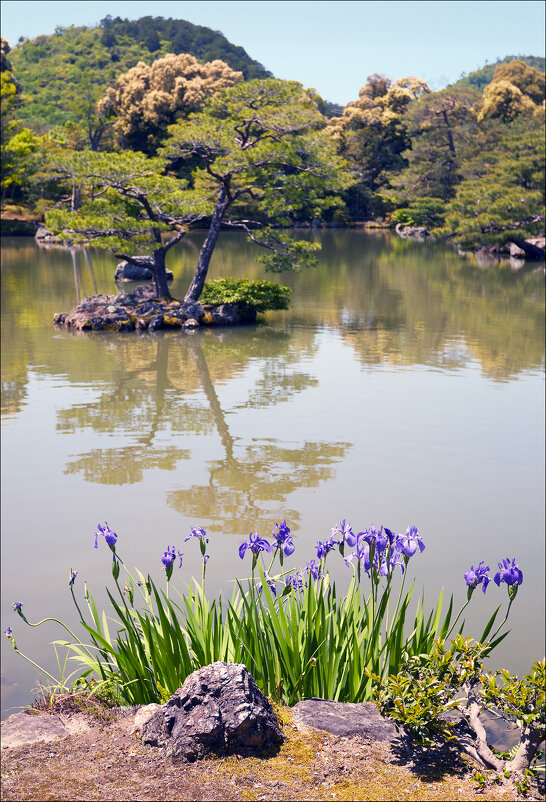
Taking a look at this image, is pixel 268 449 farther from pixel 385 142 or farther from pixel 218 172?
pixel 385 142

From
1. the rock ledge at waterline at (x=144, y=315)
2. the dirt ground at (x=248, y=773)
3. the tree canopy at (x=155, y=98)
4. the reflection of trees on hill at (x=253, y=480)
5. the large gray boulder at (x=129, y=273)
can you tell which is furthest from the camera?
the tree canopy at (x=155, y=98)

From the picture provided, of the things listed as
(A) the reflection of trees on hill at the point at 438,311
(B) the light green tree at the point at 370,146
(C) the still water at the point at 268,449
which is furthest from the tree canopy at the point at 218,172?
(B) the light green tree at the point at 370,146

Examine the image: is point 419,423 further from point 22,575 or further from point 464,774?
point 464,774

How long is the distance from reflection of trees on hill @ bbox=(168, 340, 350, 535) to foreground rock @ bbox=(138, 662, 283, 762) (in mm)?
3739

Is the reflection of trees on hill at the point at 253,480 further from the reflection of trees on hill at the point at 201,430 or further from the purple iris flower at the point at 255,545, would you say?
the purple iris flower at the point at 255,545

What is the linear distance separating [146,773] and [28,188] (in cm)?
4999

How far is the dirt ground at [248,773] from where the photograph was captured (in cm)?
232

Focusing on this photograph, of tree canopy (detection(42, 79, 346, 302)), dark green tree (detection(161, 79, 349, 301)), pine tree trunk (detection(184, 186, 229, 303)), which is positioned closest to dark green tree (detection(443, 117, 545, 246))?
dark green tree (detection(161, 79, 349, 301))

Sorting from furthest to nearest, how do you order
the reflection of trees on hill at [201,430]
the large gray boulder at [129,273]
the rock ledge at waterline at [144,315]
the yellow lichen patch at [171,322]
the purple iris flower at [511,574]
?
the large gray boulder at [129,273] → the yellow lichen patch at [171,322] → the rock ledge at waterline at [144,315] → the reflection of trees on hill at [201,430] → the purple iris flower at [511,574]

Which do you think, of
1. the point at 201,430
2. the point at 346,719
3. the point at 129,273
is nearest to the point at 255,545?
the point at 346,719

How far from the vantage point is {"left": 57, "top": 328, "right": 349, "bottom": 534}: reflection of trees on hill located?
725cm

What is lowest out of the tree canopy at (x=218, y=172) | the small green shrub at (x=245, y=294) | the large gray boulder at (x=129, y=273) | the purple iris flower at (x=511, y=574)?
the purple iris flower at (x=511, y=574)

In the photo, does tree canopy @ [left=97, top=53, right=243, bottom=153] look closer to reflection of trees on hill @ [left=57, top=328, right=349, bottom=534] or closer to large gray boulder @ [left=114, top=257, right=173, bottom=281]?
large gray boulder @ [left=114, top=257, right=173, bottom=281]

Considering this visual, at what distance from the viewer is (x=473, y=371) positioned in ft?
43.2
